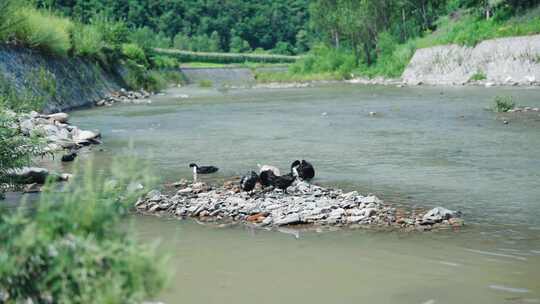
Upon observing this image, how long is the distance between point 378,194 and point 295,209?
8.25ft

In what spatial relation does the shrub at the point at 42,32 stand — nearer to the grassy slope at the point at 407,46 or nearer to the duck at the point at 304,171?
the duck at the point at 304,171

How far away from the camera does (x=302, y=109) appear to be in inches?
1473

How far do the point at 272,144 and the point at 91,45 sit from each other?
2977 centimetres

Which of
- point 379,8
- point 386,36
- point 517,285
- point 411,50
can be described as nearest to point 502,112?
point 517,285

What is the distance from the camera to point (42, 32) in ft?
129

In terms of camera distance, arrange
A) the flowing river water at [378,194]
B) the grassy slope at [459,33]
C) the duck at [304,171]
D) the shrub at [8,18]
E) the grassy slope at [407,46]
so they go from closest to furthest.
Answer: the flowing river water at [378,194] < the duck at [304,171] < the shrub at [8,18] < the grassy slope at [459,33] < the grassy slope at [407,46]

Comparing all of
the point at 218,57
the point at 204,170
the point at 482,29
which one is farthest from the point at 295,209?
the point at 218,57

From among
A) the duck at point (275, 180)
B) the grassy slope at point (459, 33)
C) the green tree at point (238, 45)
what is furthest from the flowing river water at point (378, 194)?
the green tree at point (238, 45)

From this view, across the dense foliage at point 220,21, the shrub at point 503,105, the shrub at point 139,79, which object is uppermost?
the dense foliage at point 220,21

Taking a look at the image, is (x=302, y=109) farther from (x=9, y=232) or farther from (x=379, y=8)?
(x=379, y=8)

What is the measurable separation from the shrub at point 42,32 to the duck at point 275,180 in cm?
2534

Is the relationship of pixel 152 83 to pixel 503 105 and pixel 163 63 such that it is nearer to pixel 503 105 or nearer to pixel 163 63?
pixel 163 63

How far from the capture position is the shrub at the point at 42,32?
37.2 meters

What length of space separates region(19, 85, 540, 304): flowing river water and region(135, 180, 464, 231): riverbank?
47cm
